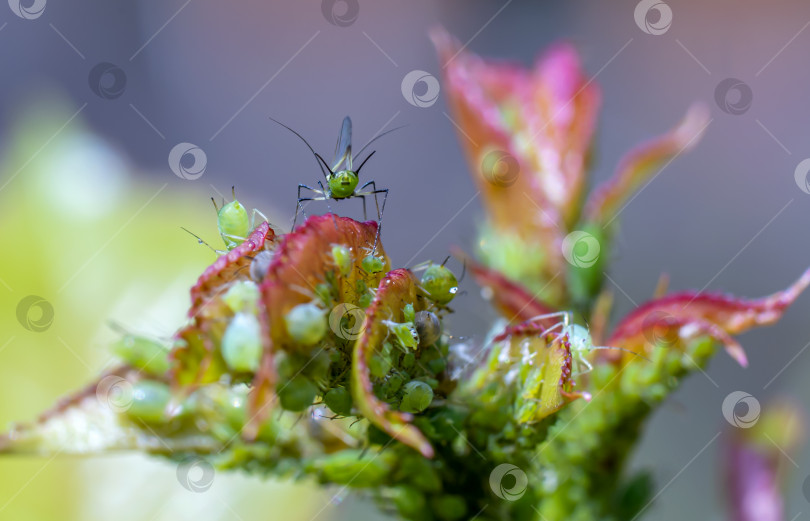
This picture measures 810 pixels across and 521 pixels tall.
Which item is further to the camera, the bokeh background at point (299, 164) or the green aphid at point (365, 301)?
the bokeh background at point (299, 164)

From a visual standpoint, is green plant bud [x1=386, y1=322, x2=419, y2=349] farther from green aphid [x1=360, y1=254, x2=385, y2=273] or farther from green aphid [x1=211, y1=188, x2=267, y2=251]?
green aphid [x1=211, y1=188, x2=267, y2=251]

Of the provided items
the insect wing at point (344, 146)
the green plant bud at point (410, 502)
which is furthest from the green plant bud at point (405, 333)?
the insect wing at point (344, 146)

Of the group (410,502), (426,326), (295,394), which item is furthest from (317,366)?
(410,502)

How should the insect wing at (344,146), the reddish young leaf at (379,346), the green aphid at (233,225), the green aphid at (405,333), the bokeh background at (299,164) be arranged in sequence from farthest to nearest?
the bokeh background at (299,164) → the insect wing at (344,146) → the green aphid at (233,225) → the green aphid at (405,333) → the reddish young leaf at (379,346)

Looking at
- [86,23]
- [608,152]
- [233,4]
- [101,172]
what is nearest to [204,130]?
[86,23]

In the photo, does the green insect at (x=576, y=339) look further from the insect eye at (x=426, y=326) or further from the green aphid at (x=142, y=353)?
the green aphid at (x=142, y=353)

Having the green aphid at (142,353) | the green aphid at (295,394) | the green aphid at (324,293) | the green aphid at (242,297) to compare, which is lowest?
the green aphid at (142,353)

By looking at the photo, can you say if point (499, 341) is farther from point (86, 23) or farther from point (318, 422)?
point (86, 23)
